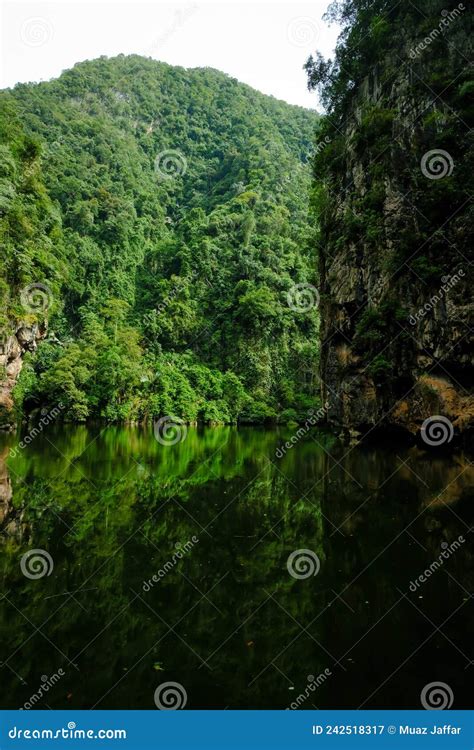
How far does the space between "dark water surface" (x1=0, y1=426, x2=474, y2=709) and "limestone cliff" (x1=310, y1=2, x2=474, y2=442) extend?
764 cm

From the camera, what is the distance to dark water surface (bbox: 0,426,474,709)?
378 cm

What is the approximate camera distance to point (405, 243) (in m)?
18.3

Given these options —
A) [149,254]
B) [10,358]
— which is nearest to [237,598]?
[10,358]

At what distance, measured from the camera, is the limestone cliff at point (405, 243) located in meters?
16.7

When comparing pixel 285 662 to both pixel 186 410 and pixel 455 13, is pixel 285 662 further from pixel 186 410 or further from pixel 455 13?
pixel 186 410

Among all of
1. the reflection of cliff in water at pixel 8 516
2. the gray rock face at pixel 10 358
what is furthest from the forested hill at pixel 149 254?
the reflection of cliff in water at pixel 8 516

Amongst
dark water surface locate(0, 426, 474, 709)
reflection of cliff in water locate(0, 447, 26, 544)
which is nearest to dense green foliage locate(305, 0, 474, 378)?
dark water surface locate(0, 426, 474, 709)

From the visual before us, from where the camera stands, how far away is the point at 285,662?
13.4 ft

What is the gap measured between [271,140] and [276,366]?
6118 centimetres

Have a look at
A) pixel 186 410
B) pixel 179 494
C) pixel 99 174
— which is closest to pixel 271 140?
pixel 99 174

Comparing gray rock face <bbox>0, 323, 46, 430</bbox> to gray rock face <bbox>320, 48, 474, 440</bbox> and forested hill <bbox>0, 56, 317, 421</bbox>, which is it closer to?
forested hill <bbox>0, 56, 317, 421</bbox>

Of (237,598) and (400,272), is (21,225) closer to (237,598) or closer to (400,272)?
(400,272)

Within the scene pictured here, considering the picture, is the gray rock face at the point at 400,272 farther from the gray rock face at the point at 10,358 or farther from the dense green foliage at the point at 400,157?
the gray rock face at the point at 10,358

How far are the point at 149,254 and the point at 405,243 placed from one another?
57203mm
